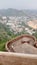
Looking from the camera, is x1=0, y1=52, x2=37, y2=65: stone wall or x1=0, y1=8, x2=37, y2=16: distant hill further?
x1=0, y1=8, x2=37, y2=16: distant hill

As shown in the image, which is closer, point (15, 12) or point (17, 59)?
point (17, 59)

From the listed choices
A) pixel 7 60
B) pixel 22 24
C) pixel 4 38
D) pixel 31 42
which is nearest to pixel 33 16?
pixel 22 24

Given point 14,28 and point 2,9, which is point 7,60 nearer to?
point 14,28

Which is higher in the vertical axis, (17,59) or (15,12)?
(17,59)

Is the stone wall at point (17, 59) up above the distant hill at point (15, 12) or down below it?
above

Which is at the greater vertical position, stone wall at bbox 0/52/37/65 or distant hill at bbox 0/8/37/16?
stone wall at bbox 0/52/37/65

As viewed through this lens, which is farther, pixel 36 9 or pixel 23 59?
pixel 36 9

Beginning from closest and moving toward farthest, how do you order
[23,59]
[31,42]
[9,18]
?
[23,59]
[31,42]
[9,18]

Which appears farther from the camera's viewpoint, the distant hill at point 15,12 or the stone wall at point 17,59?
the distant hill at point 15,12
